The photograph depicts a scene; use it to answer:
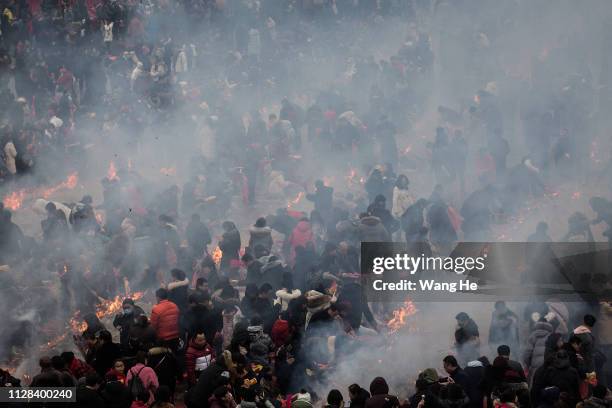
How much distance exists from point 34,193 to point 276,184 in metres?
5.19

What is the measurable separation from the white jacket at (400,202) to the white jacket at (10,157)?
8.24 metres

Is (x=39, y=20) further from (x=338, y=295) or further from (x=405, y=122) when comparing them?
(x=338, y=295)

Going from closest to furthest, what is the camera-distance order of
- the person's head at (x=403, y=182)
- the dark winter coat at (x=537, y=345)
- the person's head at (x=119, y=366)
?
1. the person's head at (x=119, y=366)
2. the dark winter coat at (x=537, y=345)
3. the person's head at (x=403, y=182)

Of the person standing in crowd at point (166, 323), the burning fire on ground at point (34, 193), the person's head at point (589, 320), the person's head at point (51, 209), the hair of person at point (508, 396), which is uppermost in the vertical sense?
the burning fire on ground at point (34, 193)

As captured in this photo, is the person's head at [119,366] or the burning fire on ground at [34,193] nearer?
the person's head at [119,366]

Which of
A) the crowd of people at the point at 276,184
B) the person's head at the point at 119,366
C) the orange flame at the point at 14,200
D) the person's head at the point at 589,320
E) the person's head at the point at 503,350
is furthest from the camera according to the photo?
the orange flame at the point at 14,200

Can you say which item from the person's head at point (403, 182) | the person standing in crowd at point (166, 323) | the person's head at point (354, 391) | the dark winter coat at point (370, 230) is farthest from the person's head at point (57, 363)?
the person's head at point (403, 182)

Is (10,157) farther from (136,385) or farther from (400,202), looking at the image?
(136,385)

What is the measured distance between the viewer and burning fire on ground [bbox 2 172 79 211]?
19281 mm

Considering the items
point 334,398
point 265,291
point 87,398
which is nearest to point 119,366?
point 87,398

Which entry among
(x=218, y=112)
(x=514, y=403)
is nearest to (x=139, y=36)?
(x=218, y=112)

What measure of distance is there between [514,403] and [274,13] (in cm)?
1908

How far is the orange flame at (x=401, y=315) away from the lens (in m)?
14.2

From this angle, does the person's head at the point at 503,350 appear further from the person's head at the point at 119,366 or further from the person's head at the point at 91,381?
the person's head at the point at 91,381
